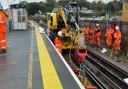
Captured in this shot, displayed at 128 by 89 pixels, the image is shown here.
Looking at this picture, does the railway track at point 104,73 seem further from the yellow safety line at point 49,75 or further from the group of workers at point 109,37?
the yellow safety line at point 49,75

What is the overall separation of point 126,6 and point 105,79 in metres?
17.1

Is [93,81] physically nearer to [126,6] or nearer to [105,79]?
[105,79]

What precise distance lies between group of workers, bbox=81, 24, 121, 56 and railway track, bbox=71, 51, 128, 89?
1520mm

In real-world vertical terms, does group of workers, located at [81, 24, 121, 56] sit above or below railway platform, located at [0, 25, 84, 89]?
below

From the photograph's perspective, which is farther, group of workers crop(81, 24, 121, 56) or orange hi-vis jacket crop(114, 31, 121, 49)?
group of workers crop(81, 24, 121, 56)

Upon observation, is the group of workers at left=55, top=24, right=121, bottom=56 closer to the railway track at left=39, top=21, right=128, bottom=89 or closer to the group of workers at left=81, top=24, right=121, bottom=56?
the group of workers at left=81, top=24, right=121, bottom=56

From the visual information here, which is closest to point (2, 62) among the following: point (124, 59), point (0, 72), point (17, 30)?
point (0, 72)

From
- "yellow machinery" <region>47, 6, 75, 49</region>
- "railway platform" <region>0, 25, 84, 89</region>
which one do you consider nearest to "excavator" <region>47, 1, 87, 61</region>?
"yellow machinery" <region>47, 6, 75, 49</region>

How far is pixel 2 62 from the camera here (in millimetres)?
15719

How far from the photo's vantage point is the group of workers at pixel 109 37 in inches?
1043

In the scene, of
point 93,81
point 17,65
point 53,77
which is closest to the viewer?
point 53,77

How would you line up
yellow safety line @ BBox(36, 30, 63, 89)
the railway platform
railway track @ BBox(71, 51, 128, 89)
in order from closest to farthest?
yellow safety line @ BBox(36, 30, 63, 89)
the railway platform
railway track @ BBox(71, 51, 128, 89)

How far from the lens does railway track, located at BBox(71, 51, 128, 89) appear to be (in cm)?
1742

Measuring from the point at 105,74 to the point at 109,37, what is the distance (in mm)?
9228
